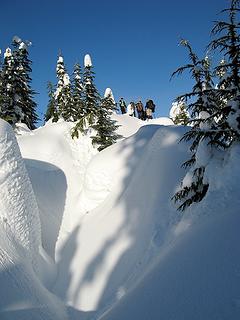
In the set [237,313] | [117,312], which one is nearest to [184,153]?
[117,312]

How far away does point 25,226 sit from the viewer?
9.93m

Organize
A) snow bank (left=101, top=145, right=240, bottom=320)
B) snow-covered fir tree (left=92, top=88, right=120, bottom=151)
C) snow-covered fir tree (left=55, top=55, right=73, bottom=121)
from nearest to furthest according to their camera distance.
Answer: snow bank (left=101, top=145, right=240, bottom=320) → snow-covered fir tree (left=92, top=88, right=120, bottom=151) → snow-covered fir tree (left=55, top=55, right=73, bottom=121)

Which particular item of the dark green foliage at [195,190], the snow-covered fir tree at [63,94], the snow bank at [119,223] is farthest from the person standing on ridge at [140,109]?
the dark green foliage at [195,190]

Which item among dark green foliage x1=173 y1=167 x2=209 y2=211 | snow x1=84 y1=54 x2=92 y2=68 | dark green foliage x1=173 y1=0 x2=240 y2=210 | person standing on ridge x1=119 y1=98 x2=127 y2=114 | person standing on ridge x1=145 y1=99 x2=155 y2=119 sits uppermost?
snow x1=84 y1=54 x2=92 y2=68

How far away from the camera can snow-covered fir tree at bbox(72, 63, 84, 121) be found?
2836 centimetres

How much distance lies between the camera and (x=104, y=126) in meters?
20.2

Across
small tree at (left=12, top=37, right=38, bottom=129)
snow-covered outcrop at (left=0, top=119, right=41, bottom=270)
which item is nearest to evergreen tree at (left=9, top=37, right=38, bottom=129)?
small tree at (left=12, top=37, right=38, bottom=129)

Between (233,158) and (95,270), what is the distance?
18.5ft

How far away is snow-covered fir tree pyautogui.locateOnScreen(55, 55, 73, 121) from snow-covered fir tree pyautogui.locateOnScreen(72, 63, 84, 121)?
1.69ft

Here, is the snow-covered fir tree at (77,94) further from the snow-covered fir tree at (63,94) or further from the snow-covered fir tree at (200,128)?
the snow-covered fir tree at (200,128)

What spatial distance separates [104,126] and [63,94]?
1535cm

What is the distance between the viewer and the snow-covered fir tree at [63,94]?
29666 millimetres

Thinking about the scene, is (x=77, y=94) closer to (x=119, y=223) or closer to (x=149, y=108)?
(x=149, y=108)

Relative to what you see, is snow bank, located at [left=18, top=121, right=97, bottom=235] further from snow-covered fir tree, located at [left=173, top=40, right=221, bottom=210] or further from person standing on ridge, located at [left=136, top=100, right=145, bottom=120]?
person standing on ridge, located at [left=136, top=100, right=145, bottom=120]
